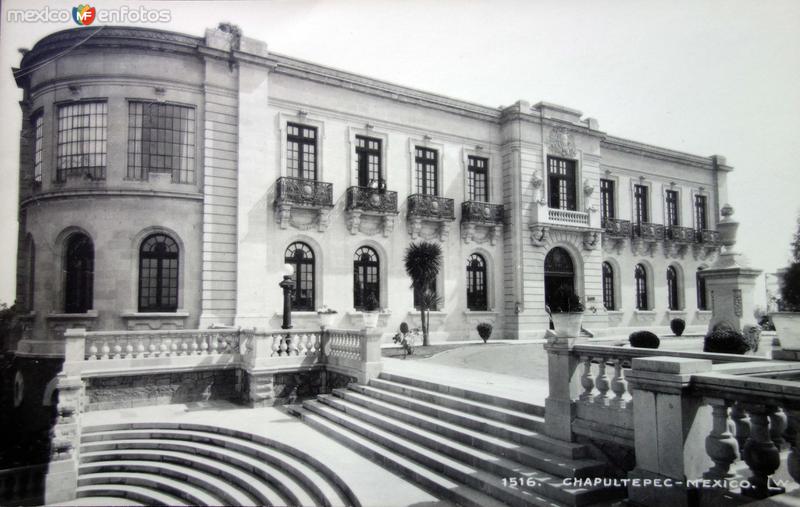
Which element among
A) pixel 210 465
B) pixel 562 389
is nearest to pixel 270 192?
pixel 210 465

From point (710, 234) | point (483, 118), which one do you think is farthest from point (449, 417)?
point (710, 234)

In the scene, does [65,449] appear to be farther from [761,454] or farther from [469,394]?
[761,454]

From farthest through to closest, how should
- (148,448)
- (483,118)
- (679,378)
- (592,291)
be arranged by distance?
(592,291) < (483,118) < (148,448) < (679,378)

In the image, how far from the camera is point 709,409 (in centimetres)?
526

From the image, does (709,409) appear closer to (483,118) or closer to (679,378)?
(679,378)

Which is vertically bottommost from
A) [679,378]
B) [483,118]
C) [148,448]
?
[148,448]

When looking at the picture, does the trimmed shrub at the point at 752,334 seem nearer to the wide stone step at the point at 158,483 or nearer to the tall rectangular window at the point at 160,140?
the wide stone step at the point at 158,483

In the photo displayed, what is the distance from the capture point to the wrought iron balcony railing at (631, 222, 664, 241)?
30172 mm

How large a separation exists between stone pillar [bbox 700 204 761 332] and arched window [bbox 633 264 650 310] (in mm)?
20319

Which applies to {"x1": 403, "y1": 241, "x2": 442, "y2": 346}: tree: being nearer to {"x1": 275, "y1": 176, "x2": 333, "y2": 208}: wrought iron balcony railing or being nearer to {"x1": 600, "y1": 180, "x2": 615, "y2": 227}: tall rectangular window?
{"x1": 275, "y1": 176, "x2": 333, "y2": 208}: wrought iron balcony railing

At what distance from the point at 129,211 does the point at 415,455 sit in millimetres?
14629

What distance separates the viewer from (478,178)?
83.0ft

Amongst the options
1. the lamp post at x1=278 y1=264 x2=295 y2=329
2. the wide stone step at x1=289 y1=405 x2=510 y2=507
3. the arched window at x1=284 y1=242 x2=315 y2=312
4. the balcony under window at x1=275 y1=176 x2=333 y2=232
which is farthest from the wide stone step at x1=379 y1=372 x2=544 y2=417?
the balcony under window at x1=275 y1=176 x2=333 y2=232

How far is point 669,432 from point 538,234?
20.3 meters
